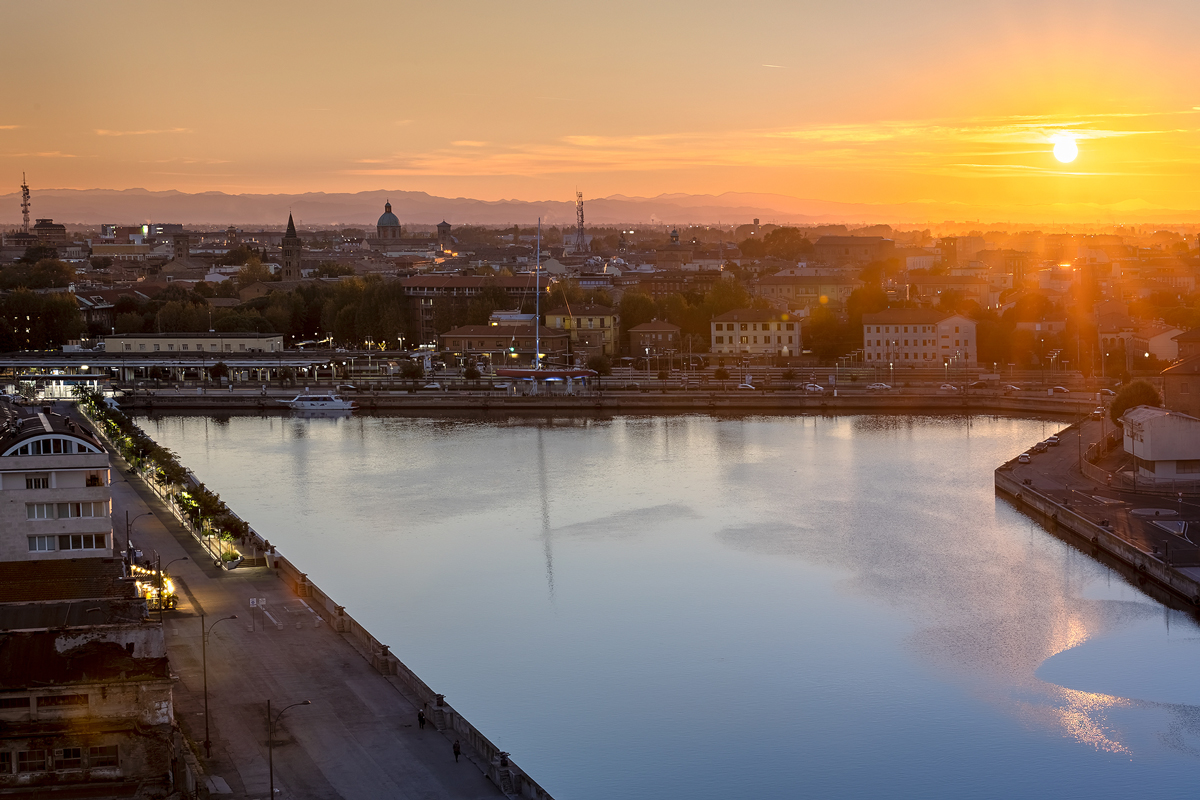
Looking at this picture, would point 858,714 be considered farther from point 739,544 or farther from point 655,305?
point 655,305

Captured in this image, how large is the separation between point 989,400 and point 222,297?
24.0 metres

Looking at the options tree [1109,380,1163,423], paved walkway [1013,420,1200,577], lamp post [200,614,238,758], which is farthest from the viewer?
tree [1109,380,1163,423]

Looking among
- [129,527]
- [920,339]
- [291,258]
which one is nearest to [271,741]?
[129,527]

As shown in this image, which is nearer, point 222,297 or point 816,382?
point 816,382

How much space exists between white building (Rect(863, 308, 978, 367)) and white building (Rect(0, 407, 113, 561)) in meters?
19.2

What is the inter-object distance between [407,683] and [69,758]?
74.7 inches

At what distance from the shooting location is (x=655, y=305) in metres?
30.5

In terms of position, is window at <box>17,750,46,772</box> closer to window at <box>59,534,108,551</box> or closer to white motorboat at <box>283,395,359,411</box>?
window at <box>59,534,108,551</box>

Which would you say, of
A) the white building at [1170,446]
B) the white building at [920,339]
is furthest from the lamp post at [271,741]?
the white building at [920,339]

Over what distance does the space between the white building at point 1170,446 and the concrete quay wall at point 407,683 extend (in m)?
7.75

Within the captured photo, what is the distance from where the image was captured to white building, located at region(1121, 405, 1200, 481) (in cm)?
1262

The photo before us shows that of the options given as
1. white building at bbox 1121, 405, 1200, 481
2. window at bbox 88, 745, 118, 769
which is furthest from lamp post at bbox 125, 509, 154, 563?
white building at bbox 1121, 405, 1200, 481

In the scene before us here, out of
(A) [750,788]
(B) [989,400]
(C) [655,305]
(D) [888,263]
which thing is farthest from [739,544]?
(D) [888,263]

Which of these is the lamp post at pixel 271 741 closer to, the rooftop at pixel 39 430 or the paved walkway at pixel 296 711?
the paved walkway at pixel 296 711
